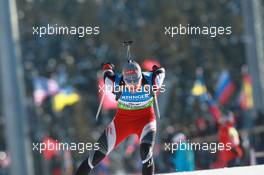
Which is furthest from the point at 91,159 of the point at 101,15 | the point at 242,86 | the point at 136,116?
the point at 242,86

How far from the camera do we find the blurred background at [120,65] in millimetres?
19578

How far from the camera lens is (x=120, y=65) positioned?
19.3 m

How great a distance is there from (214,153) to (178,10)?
8408 mm

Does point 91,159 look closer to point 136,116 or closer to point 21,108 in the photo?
point 136,116

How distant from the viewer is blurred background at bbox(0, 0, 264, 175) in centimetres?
1958
